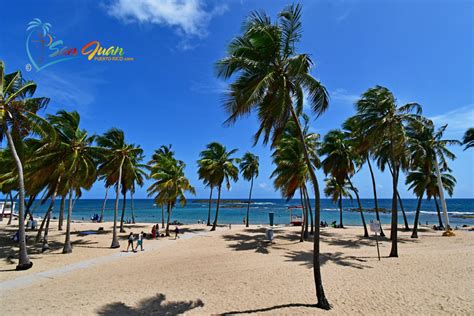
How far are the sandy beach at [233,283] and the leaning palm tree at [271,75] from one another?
2472mm

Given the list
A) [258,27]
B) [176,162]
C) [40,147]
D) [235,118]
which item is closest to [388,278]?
[235,118]

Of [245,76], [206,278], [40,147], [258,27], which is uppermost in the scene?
[258,27]

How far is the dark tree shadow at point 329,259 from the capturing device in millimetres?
12440

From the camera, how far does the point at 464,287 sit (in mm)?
8914

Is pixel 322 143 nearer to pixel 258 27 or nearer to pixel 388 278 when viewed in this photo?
pixel 388 278

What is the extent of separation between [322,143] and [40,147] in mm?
22144

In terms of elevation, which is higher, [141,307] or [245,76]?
[245,76]

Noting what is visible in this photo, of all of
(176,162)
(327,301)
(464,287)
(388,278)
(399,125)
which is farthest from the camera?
(176,162)

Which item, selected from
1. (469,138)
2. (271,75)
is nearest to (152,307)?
(271,75)

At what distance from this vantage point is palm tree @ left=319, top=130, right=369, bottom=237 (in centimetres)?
2298

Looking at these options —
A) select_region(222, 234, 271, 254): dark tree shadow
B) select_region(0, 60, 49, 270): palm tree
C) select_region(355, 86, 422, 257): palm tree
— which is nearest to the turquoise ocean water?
select_region(222, 234, 271, 254): dark tree shadow

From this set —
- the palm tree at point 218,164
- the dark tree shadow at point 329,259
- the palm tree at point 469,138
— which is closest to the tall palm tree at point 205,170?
the palm tree at point 218,164

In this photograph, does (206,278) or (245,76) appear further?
(206,278)

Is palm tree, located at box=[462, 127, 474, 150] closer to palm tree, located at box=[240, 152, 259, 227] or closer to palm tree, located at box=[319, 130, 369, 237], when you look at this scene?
palm tree, located at box=[319, 130, 369, 237]
